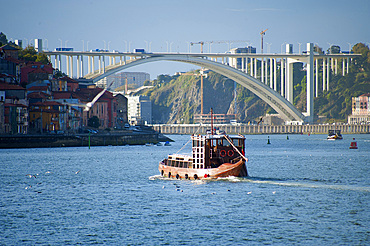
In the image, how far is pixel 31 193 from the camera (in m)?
31.2

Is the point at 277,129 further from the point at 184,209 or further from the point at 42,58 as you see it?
the point at 184,209

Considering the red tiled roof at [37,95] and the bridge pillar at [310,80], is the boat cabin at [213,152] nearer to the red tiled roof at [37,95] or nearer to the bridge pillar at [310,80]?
the red tiled roof at [37,95]

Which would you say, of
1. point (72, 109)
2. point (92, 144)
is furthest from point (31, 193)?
point (72, 109)

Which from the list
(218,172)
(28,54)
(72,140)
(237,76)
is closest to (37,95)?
(72,140)

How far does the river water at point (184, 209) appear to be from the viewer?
20656mm

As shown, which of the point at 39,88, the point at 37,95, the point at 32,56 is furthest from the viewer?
the point at 32,56

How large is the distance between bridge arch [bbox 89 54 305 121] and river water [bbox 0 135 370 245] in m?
58.8

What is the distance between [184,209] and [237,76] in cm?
8644

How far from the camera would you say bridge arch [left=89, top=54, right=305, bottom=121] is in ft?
325

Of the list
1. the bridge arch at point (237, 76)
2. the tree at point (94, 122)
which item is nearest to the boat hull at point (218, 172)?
the tree at point (94, 122)

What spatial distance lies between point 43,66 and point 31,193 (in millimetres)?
64454

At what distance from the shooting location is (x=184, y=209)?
1005 inches

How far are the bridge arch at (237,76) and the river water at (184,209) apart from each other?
58808 millimetres

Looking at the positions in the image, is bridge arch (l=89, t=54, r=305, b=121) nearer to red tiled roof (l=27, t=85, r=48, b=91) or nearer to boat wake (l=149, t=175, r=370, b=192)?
red tiled roof (l=27, t=85, r=48, b=91)
